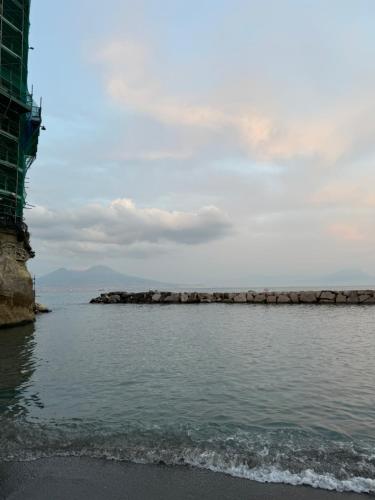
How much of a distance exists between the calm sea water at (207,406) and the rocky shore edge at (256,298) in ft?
127

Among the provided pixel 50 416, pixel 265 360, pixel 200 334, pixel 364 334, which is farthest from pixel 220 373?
pixel 364 334

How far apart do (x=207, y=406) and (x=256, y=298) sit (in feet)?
183

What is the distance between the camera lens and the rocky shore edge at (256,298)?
6047 centimetres

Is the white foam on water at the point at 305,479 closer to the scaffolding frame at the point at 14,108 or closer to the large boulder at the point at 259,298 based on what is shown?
the scaffolding frame at the point at 14,108

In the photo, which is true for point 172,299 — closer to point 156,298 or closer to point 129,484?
point 156,298

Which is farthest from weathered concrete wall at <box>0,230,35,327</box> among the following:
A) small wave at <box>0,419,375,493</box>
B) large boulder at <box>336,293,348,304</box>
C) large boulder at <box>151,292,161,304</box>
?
large boulder at <box>336,293,348,304</box>

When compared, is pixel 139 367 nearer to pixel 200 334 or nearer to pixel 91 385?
pixel 91 385

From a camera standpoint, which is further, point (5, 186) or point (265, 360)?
point (5, 186)

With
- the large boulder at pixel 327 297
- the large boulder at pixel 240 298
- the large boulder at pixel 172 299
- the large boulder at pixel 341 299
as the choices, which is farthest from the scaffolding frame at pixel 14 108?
the large boulder at pixel 341 299

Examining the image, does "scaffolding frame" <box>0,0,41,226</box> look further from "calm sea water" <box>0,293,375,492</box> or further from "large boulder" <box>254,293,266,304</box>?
"large boulder" <box>254,293,266,304</box>

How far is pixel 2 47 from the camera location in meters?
38.6

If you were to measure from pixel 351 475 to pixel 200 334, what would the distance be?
21875mm

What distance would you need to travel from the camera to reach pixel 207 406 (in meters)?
11.9

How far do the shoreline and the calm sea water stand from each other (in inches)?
13.4
